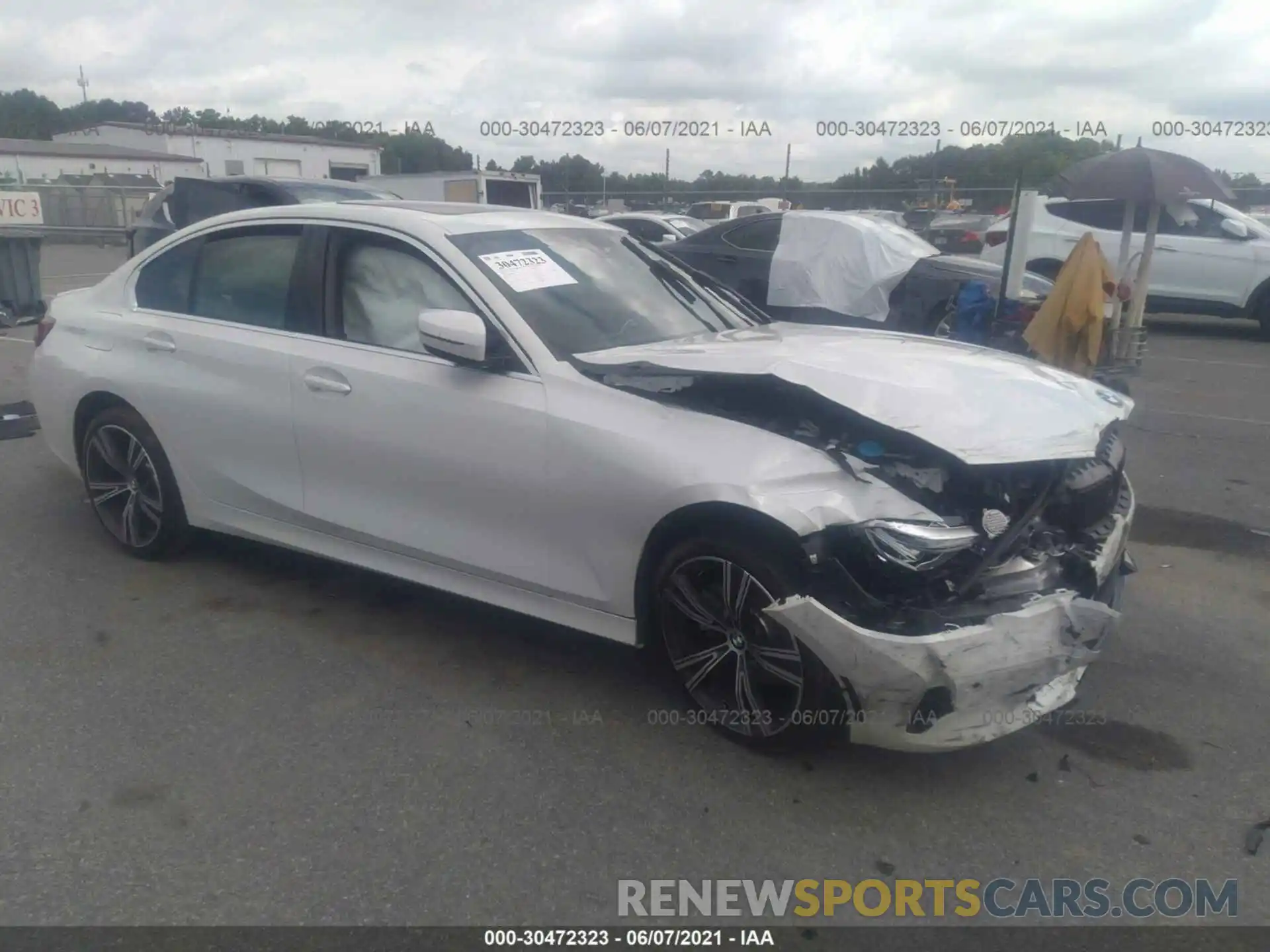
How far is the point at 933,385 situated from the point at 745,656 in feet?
3.59

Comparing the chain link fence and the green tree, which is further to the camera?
the green tree

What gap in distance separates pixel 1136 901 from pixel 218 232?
435cm

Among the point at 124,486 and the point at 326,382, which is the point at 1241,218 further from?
the point at 124,486

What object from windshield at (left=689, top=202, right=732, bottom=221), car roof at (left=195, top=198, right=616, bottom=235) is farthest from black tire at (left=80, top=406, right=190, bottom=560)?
windshield at (left=689, top=202, right=732, bottom=221)

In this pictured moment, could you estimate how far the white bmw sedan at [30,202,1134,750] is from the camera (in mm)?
3041

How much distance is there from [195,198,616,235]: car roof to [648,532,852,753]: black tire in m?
1.69

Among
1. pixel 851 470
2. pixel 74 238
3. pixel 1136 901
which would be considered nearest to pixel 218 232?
pixel 851 470

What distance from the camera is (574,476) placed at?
3.48m

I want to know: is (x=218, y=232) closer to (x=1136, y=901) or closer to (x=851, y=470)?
(x=851, y=470)

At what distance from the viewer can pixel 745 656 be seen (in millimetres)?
3312

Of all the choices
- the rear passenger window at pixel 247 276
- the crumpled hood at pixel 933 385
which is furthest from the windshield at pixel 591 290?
the rear passenger window at pixel 247 276

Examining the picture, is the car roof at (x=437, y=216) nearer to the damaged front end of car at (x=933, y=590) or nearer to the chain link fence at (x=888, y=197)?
the damaged front end of car at (x=933, y=590)

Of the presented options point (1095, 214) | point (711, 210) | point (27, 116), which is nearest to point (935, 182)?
point (711, 210)

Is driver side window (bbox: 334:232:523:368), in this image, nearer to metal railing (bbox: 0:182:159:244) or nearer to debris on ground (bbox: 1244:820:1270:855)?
debris on ground (bbox: 1244:820:1270:855)
